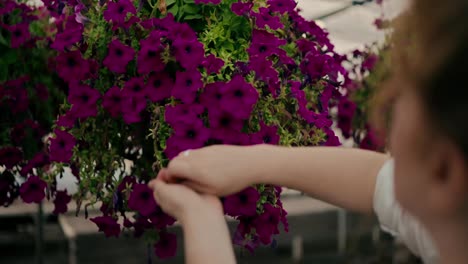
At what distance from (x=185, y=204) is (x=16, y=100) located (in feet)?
5.80

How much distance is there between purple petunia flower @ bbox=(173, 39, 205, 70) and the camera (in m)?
2.00

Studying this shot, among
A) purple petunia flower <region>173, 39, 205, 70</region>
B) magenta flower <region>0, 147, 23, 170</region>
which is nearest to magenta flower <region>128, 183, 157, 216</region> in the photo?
purple petunia flower <region>173, 39, 205, 70</region>

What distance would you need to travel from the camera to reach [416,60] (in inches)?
22.4

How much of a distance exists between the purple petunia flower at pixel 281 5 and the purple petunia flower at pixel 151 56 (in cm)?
39

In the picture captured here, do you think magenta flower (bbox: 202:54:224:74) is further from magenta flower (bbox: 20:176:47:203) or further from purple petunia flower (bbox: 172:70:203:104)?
magenta flower (bbox: 20:176:47:203)

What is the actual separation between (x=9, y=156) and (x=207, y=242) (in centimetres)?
180

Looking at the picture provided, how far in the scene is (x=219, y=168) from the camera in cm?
97

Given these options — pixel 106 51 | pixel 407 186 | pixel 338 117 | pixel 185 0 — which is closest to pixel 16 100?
pixel 106 51

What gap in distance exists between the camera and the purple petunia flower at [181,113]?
1.97m

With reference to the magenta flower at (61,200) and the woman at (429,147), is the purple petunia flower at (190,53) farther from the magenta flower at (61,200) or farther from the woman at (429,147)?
the woman at (429,147)

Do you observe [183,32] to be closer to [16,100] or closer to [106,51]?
[106,51]

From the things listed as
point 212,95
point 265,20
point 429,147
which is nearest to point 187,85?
point 212,95

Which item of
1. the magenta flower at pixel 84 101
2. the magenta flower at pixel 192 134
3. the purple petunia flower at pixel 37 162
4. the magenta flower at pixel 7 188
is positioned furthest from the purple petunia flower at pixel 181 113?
the magenta flower at pixel 7 188

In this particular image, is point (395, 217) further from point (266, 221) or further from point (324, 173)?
point (266, 221)
